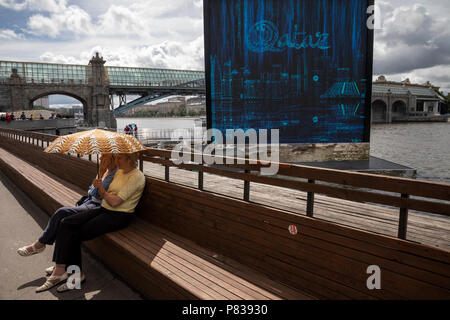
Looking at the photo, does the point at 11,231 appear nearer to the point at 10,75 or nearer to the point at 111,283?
the point at 111,283

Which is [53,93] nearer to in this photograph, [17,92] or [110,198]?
[17,92]

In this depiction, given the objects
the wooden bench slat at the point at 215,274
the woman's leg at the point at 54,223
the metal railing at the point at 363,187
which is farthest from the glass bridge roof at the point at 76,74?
the metal railing at the point at 363,187

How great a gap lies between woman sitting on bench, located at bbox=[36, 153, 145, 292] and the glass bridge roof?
194 feet

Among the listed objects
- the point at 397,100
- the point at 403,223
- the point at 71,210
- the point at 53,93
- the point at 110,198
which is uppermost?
the point at 397,100

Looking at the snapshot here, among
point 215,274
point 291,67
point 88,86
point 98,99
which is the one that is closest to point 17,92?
point 88,86

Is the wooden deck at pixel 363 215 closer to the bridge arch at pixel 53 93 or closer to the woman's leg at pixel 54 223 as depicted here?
the woman's leg at pixel 54 223

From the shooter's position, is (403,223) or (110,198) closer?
(403,223)

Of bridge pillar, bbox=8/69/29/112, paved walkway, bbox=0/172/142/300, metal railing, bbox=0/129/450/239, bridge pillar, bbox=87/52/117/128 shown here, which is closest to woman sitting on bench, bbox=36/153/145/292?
paved walkway, bbox=0/172/142/300

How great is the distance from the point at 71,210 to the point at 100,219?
412 millimetres

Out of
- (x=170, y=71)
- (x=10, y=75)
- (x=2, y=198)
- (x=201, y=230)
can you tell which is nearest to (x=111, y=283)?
(x=201, y=230)

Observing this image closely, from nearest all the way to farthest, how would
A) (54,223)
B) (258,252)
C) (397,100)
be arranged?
(258,252) → (54,223) → (397,100)

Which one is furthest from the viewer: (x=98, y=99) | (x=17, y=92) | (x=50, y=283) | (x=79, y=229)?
(x=98, y=99)

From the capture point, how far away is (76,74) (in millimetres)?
59656

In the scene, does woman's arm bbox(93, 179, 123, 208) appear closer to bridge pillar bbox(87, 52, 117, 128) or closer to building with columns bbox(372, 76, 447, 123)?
bridge pillar bbox(87, 52, 117, 128)
